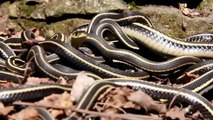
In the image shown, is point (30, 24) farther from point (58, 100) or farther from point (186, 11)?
point (58, 100)

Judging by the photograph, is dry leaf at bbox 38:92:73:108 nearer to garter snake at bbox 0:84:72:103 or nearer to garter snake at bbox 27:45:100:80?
garter snake at bbox 0:84:72:103

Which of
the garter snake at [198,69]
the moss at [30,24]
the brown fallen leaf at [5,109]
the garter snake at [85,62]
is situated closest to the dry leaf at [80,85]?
the garter snake at [85,62]

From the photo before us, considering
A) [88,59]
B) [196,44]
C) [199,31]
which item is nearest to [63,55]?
[88,59]

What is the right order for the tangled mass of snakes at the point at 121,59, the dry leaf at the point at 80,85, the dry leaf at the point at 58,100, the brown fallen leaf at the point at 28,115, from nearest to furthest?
the brown fallen leaf at the point at 28,115, the dry leaf at the point at 58,100, the dry leaf at the point at 80,85, the tangled mass of snakes at the point at 121,59

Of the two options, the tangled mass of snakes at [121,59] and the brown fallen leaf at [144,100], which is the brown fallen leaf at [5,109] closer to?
the tangled mass of snakes at [121,59]

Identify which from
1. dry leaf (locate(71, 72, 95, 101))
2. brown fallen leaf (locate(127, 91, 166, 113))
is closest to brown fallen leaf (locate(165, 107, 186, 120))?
brown fallen leaf (locate(127, 91, 166, 113))
